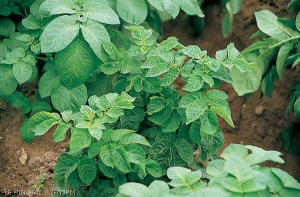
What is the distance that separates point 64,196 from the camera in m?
2.54

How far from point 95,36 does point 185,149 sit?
683 mm

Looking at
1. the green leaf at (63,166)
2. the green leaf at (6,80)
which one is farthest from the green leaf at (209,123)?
the green leaf at (6,80)

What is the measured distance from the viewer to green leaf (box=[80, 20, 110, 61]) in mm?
2469

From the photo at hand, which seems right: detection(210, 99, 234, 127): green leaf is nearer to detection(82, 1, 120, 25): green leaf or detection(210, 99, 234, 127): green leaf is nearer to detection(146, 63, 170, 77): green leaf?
detection(146, 63, 170, 77): green leaf

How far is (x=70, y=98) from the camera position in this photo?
8.59 ft

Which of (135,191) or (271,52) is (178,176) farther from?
(271,52)

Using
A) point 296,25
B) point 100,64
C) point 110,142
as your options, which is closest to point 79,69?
point 100,64

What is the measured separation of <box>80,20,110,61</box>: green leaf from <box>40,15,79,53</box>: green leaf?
5cm

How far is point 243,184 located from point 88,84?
4.15 feet

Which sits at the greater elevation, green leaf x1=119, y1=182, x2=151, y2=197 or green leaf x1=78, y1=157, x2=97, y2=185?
green leaf x1=119, y1=182, x2=151, y2=197

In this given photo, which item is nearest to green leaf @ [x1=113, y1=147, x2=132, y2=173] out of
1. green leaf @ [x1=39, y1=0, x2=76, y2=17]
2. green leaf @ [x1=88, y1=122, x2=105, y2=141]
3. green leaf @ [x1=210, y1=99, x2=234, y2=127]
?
green leaf @ [x1=88, y1=122, x2=105, y2=141]

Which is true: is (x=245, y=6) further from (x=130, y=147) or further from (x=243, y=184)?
(x=243, y=184)

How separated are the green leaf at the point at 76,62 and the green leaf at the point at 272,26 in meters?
1.05

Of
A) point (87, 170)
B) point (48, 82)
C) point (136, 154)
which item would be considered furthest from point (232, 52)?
point (48, 82)
